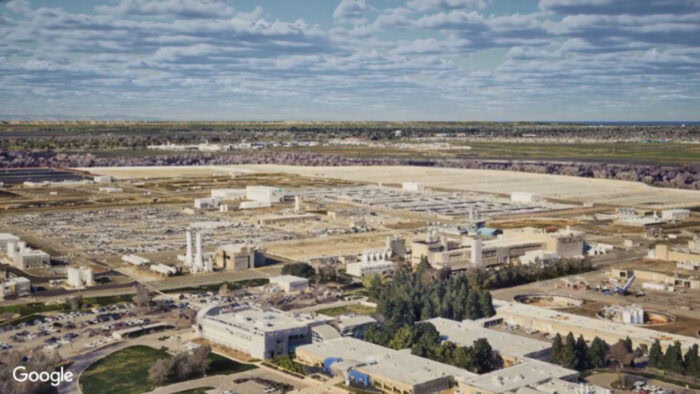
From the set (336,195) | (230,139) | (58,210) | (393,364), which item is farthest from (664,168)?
(230,139)

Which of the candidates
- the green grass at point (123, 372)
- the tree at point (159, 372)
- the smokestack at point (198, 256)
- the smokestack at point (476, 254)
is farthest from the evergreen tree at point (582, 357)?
the smokestack at point (198, 256)

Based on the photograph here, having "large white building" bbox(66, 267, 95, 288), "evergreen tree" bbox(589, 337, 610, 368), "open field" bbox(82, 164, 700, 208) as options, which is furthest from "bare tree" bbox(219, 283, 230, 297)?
"open field" bbox(82, 164, 700, 208)

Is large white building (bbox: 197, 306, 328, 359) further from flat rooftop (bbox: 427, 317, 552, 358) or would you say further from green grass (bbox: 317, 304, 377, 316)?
flat rooftop (bbox: 427, 317, 552, 358)

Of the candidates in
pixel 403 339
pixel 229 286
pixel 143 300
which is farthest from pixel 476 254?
pixel 143 300

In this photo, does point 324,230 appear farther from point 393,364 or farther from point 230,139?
point 230,139

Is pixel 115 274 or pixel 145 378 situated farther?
pixel 115 274
